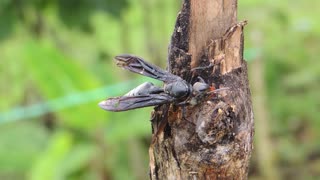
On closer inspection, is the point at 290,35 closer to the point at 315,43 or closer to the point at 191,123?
the point at 315,43

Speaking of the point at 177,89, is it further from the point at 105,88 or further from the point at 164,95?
→ the point at 105,88

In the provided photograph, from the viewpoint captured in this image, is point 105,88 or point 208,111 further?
point 105,88

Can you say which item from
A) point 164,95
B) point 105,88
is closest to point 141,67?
point 164,95

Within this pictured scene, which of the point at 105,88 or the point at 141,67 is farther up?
the point at 105,88

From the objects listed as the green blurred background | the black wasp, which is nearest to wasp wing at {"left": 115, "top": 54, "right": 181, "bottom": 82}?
the black wasp

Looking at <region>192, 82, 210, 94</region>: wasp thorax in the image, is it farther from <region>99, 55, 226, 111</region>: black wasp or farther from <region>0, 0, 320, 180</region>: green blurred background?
<region>0, 0, 320, 180</region>: green blurred background

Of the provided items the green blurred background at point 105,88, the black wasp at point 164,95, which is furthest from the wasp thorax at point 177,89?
the green blurred background at point 105,88

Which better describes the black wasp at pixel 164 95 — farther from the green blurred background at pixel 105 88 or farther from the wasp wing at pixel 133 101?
the green blurred background at pixel 105 88

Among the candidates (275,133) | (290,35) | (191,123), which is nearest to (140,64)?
(191,123)
